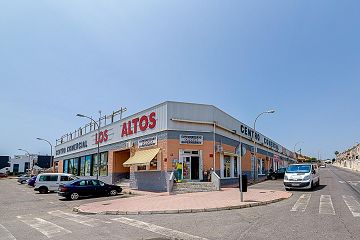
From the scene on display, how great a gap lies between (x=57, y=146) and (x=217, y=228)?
6201 cm

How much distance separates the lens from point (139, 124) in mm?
30688

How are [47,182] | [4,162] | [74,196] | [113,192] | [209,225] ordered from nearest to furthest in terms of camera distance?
[209,225]
[74,196]
[113,192]
[47,182]
[4,162]

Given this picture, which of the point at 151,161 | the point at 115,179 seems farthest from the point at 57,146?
the point at 151,161

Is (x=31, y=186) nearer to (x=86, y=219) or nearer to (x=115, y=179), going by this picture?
(x=115, y=179)

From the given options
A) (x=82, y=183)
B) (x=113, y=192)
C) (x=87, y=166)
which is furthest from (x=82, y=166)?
(x=82, y=183)

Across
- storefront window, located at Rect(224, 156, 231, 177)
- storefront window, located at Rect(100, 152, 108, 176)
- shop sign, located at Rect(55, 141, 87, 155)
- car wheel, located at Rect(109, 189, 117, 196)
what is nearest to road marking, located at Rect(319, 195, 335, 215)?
car wheel, located at Rect(109, 189, 117, 196)

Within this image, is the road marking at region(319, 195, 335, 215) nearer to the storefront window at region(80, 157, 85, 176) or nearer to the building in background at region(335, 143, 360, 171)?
the storefront window at region(80, 157, 85, 176)

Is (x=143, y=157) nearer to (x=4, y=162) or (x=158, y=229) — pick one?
(x=158, y=229)

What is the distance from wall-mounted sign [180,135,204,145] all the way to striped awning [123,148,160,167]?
2.28 m

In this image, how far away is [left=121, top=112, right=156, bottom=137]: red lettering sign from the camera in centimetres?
2870

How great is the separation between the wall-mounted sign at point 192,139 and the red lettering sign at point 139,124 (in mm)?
3093

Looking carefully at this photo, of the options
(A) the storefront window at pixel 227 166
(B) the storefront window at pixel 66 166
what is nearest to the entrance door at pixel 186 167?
(A) the storefront window at pixel 227 166

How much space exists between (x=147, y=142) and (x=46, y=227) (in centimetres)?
1771

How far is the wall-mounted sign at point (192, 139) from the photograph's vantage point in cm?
2680
